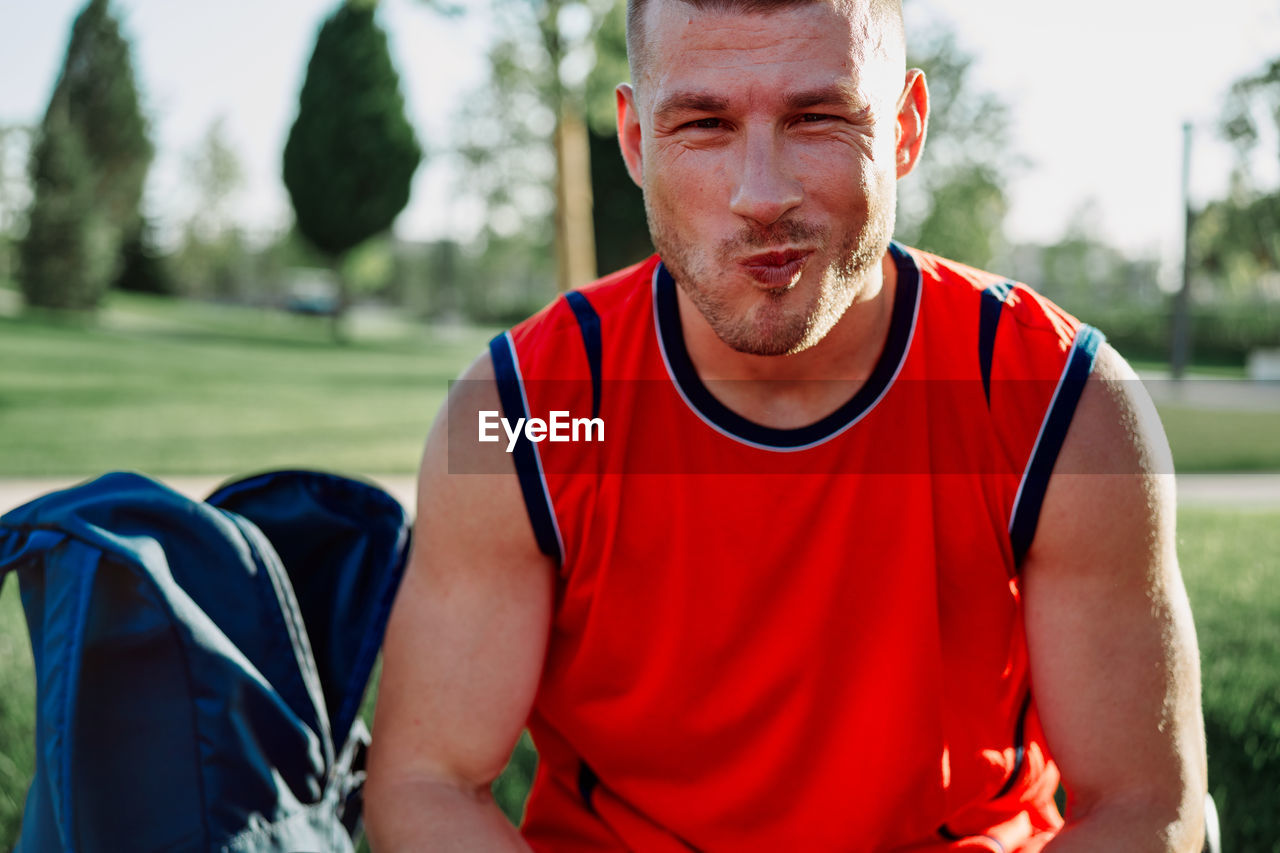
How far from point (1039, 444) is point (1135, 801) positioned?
57 centimetres

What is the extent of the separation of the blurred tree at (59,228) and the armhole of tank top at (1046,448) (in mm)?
35601

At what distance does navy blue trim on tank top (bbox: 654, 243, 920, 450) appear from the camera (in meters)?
1.83

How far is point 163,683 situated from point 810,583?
1.00m

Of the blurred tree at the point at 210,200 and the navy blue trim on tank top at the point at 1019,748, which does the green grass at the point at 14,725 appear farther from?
the blurred tree at the point at 210,200

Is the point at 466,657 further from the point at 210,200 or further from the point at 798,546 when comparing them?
the point at 210,200

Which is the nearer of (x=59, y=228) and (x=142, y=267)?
(x=59, y=228)

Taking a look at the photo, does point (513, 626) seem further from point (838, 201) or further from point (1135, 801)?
point (1135, 801)

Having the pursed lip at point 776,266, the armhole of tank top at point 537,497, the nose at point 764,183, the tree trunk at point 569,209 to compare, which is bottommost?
the armhole of tank top at point 537,497

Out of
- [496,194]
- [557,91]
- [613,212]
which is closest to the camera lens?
[557,91]

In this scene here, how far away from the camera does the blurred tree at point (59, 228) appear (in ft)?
105

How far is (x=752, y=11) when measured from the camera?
1735mm

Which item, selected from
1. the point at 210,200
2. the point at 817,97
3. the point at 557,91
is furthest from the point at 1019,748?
the point at 210,200

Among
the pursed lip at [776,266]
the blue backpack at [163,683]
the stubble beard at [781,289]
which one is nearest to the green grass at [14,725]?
the blue backpack at [163,683]

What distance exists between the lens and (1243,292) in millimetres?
48438
